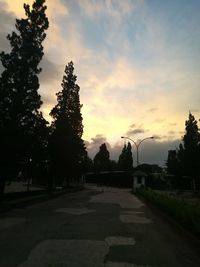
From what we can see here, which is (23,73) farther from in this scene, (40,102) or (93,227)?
(93,227)

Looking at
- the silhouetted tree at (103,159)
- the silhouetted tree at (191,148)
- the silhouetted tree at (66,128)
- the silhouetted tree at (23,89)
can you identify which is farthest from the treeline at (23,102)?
the silhouetted tree at (103,159)

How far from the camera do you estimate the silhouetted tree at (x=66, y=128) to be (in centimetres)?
5095

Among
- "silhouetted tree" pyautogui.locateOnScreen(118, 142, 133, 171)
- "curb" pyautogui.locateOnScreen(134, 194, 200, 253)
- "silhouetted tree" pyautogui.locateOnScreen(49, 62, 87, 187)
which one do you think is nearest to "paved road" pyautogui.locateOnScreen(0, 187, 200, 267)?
"curb" pyautogui.locateOnScreen(134, 194, 200, 253)

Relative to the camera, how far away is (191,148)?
3115 inches

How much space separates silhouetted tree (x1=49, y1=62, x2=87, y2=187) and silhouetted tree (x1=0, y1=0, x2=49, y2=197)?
19542 millimetres

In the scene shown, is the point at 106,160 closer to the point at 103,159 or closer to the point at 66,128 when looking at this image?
the point at 103,159

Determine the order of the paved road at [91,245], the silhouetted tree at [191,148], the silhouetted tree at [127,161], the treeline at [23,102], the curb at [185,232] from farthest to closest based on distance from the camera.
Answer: the silhouetted tree at [127,161]
the silhouetted tree at [191,148]
the treeline at [23,102]
the curb at [185,232]
the paved road at [91,245]

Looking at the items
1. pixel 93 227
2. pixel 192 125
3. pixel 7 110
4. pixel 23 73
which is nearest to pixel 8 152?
pixel 7 110

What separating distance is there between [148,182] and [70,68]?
4713 centimetres

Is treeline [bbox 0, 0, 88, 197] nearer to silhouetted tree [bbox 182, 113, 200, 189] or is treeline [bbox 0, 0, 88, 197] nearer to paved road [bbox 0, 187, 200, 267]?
paved road [bbox 0, 187, 200, 267]

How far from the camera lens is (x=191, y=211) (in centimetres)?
1536

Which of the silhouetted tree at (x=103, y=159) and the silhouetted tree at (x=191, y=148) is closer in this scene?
the silhouetted tree at (x=191, y=148)

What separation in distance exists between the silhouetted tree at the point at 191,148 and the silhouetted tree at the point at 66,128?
26875 mm

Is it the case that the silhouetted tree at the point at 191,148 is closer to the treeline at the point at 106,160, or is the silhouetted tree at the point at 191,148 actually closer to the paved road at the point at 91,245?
the treeline at the point at 106,160
